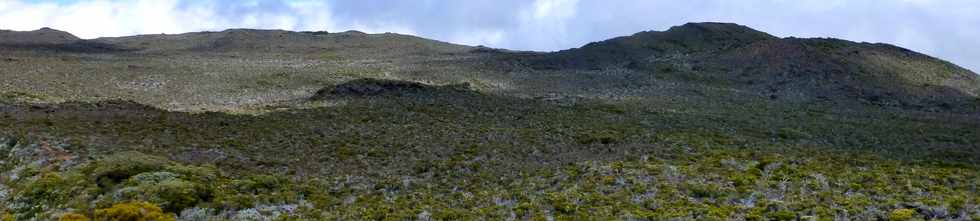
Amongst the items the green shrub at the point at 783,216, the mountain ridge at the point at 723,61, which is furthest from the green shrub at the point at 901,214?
the mountain ridge at the point at 723,61

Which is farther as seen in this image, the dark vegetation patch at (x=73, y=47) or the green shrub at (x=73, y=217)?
the dark vegetation patch at (x=73, y=47)

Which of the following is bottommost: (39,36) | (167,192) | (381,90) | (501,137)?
(167,192)

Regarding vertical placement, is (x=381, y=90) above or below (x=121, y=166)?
above

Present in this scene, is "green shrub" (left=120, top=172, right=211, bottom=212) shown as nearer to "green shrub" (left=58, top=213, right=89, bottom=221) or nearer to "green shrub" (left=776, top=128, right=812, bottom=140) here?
"green shrub" (left=58, top=213, right=89, bottom=221)

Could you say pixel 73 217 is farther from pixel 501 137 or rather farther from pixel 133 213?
pixel 501 137

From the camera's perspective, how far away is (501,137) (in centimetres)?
3688

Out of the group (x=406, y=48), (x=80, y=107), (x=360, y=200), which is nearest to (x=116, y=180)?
(x=360, y=200)

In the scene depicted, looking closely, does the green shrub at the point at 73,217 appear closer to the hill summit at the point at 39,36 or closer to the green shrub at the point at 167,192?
the green shrub at the point at 167,192

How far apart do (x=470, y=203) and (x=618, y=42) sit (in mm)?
54802

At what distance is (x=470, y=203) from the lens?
25.8m

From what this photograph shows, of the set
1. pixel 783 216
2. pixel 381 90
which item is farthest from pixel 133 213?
pixel 381 90

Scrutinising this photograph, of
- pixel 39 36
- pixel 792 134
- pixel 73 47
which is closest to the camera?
pixel 792 134

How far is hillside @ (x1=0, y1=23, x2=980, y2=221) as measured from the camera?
25391mm

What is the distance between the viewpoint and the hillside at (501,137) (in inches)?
1000
